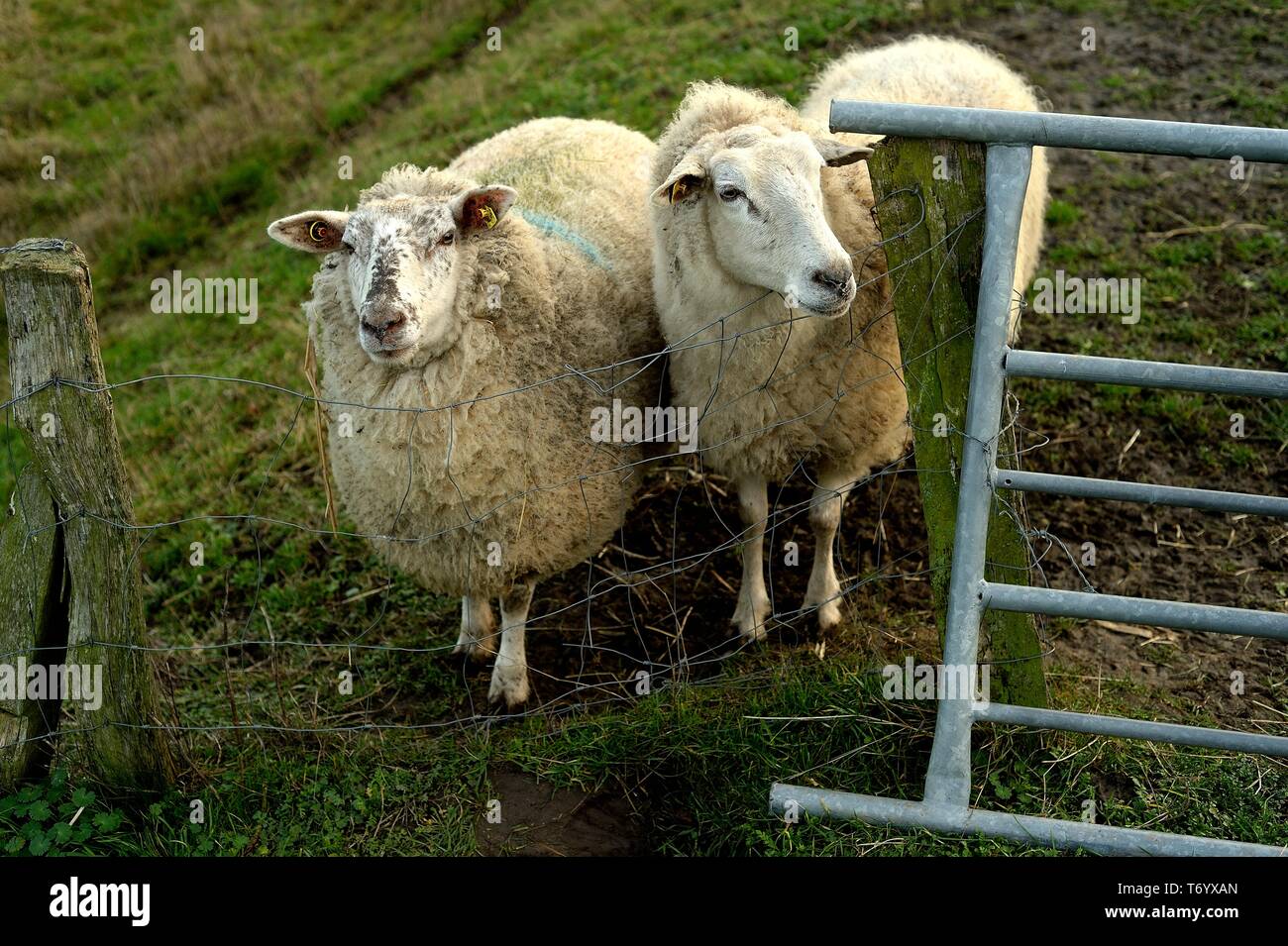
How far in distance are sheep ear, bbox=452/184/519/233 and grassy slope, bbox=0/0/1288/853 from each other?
42.0 inches

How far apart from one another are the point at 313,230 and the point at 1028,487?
2.34 m

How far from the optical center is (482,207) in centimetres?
356

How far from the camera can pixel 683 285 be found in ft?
12.5

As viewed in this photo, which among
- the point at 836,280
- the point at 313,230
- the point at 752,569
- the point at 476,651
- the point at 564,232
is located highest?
the point at 564,232

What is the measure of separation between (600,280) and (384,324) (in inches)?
46.6

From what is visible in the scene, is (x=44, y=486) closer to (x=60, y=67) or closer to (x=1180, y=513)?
(x=1180, y=513)

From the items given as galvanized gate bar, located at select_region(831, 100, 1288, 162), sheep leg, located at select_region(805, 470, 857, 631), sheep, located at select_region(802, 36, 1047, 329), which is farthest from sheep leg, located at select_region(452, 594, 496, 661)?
galvanized gate bar, located at select_region(831, 100, 1288, 162)

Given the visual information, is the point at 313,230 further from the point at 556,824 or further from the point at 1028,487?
the point at 1028,487

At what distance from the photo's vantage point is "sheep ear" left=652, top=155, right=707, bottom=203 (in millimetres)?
3490

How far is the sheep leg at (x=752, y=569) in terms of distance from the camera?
4.22 metres

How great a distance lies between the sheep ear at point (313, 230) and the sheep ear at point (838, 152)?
1.58 meters

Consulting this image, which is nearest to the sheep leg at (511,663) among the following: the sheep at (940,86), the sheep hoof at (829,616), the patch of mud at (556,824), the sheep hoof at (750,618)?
the patch of mud at (556,824)

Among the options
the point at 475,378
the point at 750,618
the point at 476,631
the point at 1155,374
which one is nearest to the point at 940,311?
the point at 1155,374
